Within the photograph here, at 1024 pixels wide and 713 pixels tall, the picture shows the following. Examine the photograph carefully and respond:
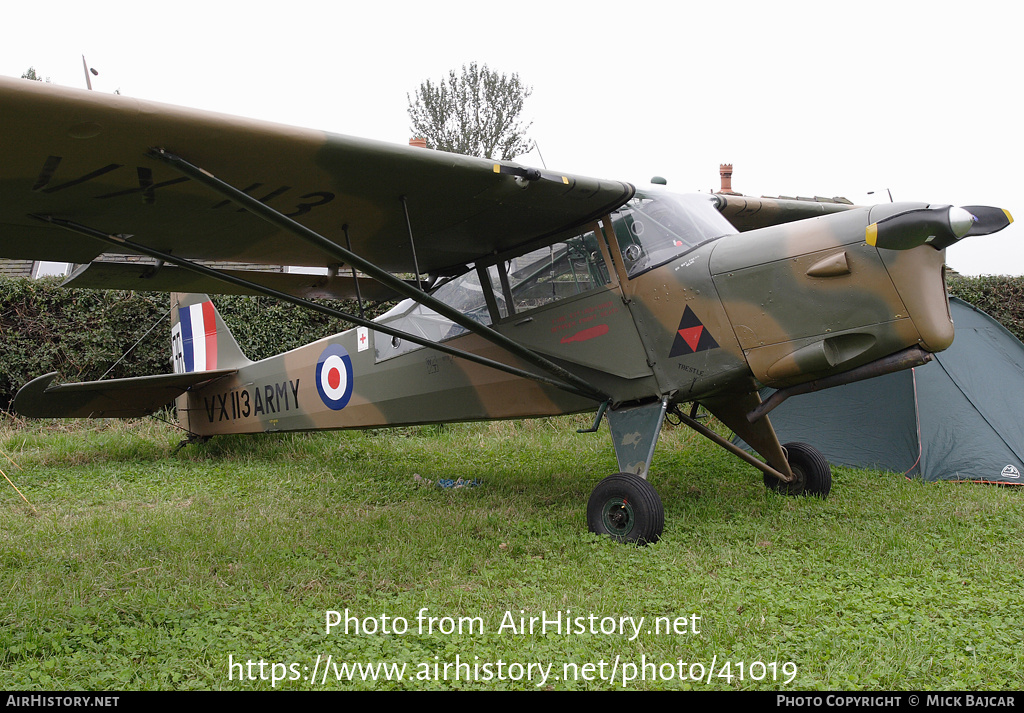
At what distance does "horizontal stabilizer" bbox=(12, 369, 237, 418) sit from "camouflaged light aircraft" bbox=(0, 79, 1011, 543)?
5cm

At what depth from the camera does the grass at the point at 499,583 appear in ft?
9.27

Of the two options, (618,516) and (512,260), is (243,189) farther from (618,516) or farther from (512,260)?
(618,516)

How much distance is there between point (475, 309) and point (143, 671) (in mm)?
3707

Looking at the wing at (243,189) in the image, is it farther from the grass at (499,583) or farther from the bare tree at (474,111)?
the bare tree at (474,111)

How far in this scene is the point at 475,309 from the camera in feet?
19.6

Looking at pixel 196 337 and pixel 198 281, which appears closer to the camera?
pixel 198 281

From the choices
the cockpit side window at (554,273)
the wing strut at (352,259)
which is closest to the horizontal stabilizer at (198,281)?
the wing strut at (352,259)

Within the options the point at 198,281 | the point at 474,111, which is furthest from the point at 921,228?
the point at 474,111

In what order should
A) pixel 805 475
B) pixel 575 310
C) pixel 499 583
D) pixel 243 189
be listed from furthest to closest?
pixel 805 475 → pixel 575 310 → pixel 243 189 → pixel 499 583

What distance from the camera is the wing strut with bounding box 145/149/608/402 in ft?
11.8

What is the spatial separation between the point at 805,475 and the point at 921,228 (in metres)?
2.60

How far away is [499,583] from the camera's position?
378cm

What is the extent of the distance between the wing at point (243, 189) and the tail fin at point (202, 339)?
3.10 metres
